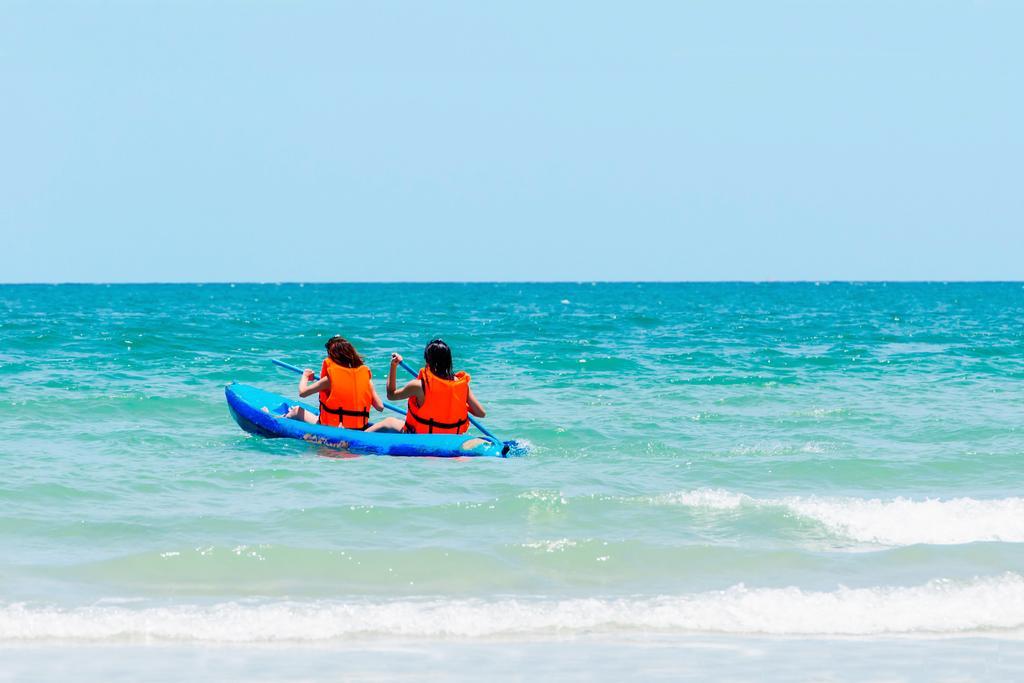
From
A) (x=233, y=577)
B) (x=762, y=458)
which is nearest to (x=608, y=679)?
(x=233, y=577)

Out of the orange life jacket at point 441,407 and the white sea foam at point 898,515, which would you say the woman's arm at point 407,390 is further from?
the white sea foam at point 898,515

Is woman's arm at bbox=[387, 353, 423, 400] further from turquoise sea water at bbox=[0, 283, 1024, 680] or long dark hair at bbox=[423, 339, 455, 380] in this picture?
turquoise sea water at bbox=[0, 283, 1024, 680]

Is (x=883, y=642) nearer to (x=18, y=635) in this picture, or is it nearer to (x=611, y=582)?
(x=611, y=582)

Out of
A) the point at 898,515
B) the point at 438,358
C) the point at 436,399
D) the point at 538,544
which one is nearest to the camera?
the point at 538,544

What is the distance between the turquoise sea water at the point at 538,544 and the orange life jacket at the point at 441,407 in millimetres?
464

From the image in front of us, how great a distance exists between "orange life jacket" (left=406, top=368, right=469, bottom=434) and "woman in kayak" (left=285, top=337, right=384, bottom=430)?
1.64ft

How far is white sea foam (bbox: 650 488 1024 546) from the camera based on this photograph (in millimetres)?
7227

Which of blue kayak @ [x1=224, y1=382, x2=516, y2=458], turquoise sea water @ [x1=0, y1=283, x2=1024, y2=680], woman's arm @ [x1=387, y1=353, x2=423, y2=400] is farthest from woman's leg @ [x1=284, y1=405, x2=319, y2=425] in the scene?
woman's arm @ [x1=387, y1=353, x2=423, y2=400]

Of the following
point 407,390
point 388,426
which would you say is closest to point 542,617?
point 407,390

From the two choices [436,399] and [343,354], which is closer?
[436,399]

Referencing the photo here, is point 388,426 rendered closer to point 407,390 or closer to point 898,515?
point 407,390

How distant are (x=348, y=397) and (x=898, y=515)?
483 centimetres

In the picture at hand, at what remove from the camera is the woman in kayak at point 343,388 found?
10180 mm

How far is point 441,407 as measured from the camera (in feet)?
32.4
